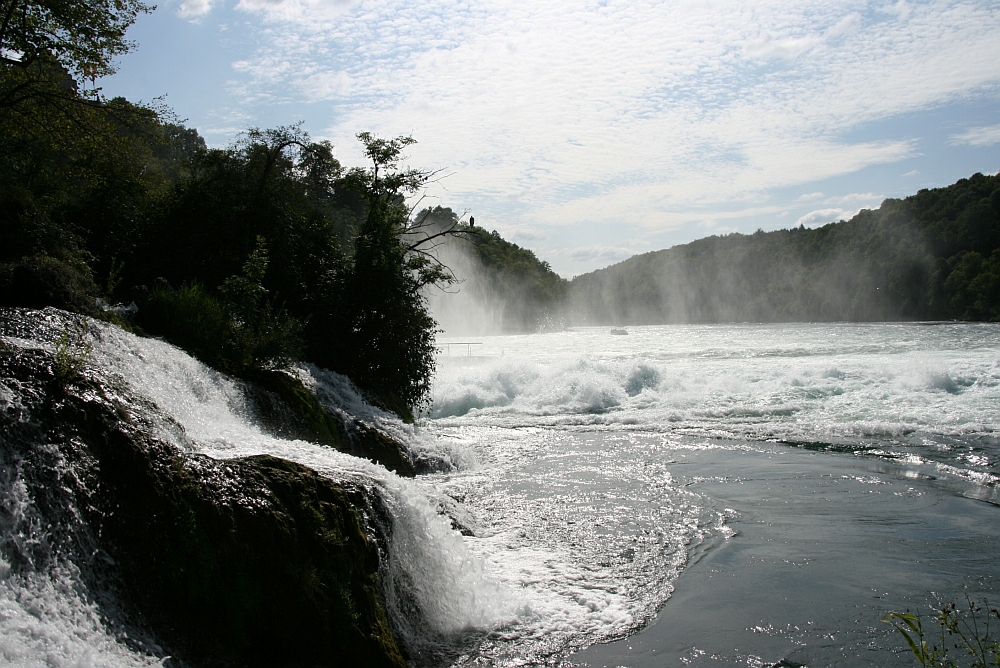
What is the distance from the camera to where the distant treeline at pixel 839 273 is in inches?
3300

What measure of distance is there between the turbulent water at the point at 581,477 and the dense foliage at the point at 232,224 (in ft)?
5.42

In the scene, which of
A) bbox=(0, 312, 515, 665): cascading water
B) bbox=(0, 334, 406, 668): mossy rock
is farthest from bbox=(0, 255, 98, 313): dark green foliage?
bbox=(0, 334, 406, 668): mossy rock

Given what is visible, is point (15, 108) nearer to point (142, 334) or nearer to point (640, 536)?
point (142, 334)

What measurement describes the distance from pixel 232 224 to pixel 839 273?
108 meters

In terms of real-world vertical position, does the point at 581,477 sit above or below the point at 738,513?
above

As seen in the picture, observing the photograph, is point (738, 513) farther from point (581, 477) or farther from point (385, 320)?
point (385, 320)

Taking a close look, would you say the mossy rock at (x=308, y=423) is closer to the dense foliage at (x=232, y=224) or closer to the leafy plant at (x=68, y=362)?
the dense foliage at (x=232, y=224)

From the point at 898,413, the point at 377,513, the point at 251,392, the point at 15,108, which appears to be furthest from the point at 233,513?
the point at 898,413

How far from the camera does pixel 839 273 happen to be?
108 metres

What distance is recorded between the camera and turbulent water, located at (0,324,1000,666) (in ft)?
20.4

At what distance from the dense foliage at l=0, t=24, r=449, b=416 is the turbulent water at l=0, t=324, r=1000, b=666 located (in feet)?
5.42

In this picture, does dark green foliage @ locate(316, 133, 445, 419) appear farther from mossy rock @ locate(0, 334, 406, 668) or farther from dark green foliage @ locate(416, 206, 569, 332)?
dark green foliage @ locate(416, 206, 569, 332)

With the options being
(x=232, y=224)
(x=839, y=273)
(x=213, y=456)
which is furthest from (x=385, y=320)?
(x=839, y=273)

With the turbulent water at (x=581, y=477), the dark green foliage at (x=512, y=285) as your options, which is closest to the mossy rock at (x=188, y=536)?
the turbulent water at (x=581, y=477)
